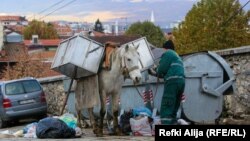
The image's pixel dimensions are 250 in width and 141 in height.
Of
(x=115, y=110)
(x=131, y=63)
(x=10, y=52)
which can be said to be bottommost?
(x=10, y=52)

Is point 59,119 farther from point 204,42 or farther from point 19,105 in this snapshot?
point 204,42

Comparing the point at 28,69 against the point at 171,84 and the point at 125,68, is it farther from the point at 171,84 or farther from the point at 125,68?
the point at 171,84

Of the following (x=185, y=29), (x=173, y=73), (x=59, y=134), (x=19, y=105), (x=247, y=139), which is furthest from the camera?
(x=185, y=29)

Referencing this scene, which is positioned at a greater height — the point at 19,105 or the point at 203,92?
the point at 203,92

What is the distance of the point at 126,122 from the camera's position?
1343 cm

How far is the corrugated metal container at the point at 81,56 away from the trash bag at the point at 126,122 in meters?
1.27

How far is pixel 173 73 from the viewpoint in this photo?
453 inches

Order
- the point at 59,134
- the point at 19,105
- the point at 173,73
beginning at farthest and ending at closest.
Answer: the point at 19,105 < the point at 59,134 < the point at 173,73

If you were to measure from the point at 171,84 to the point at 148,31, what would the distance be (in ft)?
222

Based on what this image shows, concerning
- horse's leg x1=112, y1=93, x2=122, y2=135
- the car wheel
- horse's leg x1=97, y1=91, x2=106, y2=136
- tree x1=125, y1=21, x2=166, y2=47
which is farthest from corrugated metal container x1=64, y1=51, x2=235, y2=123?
tree x1=125, y1=21, x2=166, y2=47

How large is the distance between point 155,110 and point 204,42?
3875 centimetres

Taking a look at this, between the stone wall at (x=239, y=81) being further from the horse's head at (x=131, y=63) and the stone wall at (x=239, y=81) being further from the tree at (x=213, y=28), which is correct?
the tree at (x=213, y=28)

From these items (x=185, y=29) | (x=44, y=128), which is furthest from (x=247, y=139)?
(x=185, y=29)

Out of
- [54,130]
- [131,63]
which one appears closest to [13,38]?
[54,130]
